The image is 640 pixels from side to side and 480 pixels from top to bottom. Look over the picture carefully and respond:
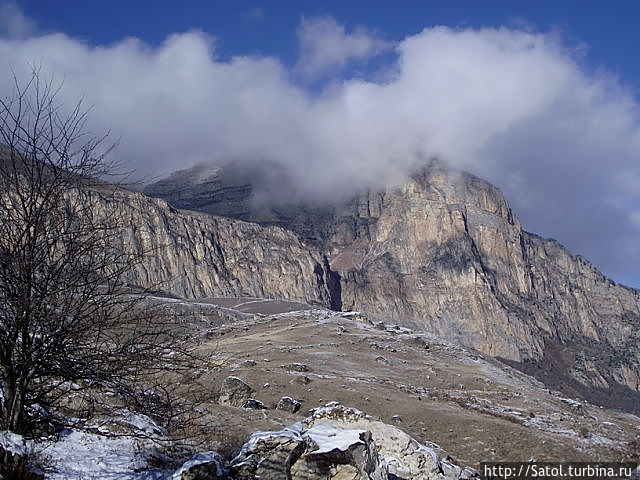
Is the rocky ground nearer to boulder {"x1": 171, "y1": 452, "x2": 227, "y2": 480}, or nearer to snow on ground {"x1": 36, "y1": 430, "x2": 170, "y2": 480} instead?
boulder {"x1": 171, "y1": 452, "x2": 227, "y2": 480}

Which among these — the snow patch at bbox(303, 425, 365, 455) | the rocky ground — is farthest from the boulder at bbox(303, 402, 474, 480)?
the snow patch at bbox(303, 425, 365, 455)

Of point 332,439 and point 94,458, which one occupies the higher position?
point 332,439

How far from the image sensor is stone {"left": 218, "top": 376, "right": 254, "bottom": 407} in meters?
25.4

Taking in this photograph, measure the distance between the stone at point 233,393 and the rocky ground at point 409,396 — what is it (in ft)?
0.28

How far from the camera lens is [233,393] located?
25.9 meters

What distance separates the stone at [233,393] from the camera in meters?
25.4

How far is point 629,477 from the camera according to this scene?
57.2 ft

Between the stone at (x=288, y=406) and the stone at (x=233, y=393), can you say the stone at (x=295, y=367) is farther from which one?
the stone at (x=233, y=393)

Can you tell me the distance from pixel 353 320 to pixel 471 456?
65905 mm

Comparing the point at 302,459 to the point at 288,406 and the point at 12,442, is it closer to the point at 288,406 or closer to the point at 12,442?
the point at 12,442

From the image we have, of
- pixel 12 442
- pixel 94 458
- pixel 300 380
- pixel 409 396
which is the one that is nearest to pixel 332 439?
pixel 94 458

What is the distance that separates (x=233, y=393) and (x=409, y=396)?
13.5 meters

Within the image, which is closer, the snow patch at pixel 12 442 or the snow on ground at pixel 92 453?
the snow patch at pixel 12 442

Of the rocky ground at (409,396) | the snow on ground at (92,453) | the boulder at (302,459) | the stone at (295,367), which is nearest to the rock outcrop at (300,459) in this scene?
the boulder at (302,459)
